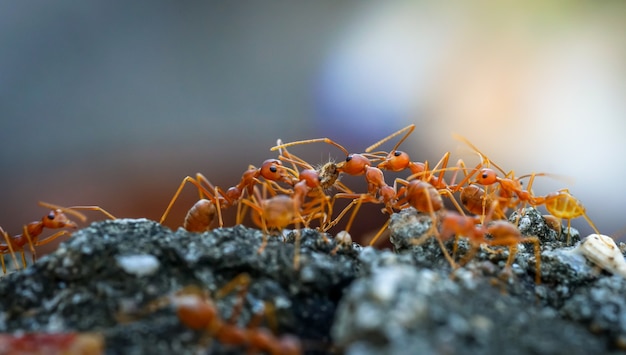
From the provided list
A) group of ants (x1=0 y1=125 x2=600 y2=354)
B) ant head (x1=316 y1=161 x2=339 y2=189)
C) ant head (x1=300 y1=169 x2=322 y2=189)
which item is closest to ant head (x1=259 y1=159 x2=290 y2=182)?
group of ants (x1=0 y1=125 x2=600 y2=354)

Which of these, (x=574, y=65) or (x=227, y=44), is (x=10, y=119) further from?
(x=574, y=65)

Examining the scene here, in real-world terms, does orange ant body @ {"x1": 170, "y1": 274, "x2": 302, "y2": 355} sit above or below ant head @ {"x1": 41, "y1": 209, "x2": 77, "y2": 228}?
above

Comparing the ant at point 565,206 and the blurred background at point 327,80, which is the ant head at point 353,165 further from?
the blurred background at point 327,80

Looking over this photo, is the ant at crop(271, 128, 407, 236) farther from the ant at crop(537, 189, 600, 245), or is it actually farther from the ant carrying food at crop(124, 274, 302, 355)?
the ant carrying food at crop(124, 274, 302, 355)

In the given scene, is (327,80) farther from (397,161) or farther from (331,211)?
(331,211)

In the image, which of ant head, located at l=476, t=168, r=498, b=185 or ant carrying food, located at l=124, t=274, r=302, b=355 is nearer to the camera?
ant carrying food, located at l=124, t=274, r=302, b=355

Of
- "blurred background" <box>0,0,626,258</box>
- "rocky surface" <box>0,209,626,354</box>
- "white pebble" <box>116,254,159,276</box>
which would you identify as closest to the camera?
"rocky surface" <box>0,209,626,354</box>

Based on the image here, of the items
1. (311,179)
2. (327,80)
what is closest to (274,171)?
(311,179)

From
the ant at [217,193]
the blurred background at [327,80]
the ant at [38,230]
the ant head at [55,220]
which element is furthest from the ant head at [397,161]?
the blurred background at [327,80]
